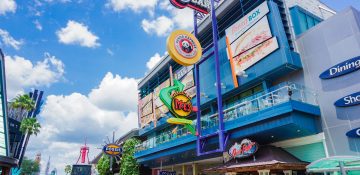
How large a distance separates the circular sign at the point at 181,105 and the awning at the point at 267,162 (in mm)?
4466

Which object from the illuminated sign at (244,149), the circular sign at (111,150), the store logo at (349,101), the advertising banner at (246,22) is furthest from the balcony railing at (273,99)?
the circular sign at (111,150)

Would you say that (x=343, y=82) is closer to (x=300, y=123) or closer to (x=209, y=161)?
(x=300, y=123)

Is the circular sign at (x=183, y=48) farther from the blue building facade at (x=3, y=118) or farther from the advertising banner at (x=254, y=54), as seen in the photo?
the blue building facade at (x=3, y=118)

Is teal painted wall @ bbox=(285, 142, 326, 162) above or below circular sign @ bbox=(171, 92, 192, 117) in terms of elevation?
below

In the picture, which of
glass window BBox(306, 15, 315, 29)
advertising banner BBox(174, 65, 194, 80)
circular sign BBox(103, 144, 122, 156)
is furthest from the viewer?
circular sign BBox(103, 144, 122, 156)

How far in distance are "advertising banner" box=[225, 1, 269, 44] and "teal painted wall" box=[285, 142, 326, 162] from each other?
924 cm

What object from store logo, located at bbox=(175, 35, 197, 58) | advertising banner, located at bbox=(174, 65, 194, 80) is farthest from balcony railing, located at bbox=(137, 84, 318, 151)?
advertising banner, located at bbox=(174, 65, 194, 80)

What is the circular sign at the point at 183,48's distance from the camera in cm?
2041

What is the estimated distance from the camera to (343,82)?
15391 mm

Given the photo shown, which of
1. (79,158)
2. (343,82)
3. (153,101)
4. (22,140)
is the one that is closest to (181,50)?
(343,82)

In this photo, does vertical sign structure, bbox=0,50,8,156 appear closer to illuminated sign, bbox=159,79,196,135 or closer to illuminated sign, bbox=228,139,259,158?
illuminated sign, bbox=159,79,196,135

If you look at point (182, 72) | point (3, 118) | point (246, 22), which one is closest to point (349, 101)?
point (246, 22)

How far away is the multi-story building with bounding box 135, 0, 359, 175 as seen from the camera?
52.1 feet

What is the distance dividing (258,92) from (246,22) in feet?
17.8
